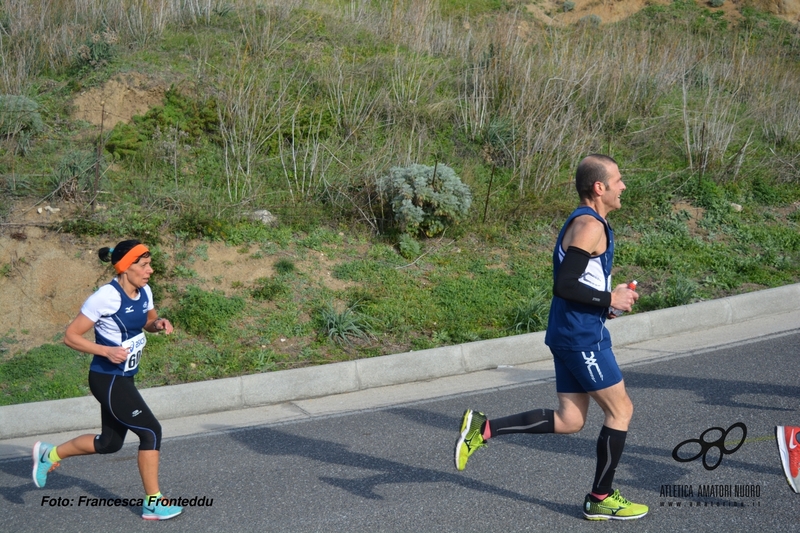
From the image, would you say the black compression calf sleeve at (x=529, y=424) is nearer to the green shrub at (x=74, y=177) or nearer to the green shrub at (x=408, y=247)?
the green shrub at (x=408, y=247)

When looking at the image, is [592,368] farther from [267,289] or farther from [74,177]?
[74,177]

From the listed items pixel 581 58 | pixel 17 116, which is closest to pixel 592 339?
pixel 17 116

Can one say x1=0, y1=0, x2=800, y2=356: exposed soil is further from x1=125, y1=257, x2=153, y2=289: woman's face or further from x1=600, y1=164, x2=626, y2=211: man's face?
x1=600, y1=164, x2=626, y2=211: man's face

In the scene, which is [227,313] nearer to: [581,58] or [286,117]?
[286,117]

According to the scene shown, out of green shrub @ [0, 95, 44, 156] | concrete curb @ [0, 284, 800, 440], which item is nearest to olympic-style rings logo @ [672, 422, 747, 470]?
concrete curb @ [0, 284, 800, 440]

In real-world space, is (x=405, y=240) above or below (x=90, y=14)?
below

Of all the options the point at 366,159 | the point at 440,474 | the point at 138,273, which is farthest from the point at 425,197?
the point at 138,273

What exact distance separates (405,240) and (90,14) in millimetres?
7638

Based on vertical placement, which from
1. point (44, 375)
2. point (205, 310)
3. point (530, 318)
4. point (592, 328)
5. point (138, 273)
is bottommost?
point (44, 375)

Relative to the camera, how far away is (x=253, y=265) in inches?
338

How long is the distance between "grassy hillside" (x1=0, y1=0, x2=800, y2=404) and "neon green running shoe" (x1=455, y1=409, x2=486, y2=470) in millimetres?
3192

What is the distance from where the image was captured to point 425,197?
9.27 metres

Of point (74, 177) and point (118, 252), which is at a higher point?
point (118, 252)

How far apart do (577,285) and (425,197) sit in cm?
567
